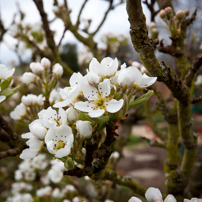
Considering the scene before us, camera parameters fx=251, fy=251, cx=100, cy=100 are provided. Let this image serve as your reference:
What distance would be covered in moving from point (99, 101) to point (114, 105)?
7 centimetres

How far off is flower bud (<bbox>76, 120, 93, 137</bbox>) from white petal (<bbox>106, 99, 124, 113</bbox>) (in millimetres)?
85

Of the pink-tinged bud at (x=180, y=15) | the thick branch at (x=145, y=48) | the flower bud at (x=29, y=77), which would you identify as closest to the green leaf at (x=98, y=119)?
the thick branch at (x=145, y=48)

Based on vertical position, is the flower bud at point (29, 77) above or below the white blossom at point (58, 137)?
above

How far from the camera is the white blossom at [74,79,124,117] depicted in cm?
74

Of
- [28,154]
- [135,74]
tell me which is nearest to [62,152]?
[28,154]

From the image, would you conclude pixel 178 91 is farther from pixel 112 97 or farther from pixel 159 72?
pixel 112 97

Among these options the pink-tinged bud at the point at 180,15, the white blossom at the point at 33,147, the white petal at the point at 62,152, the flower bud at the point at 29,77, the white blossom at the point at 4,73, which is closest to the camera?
the white petal at the point at 62,152

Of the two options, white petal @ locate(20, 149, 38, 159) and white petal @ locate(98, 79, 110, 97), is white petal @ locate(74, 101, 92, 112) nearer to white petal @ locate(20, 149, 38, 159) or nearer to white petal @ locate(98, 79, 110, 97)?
white petal @ locate(98, 79, 110, 97)

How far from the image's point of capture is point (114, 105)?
0.75 m

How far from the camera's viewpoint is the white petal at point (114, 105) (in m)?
0.73

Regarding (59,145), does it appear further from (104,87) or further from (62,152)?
(104,87)

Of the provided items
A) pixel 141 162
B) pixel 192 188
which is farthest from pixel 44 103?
pixel 141 162

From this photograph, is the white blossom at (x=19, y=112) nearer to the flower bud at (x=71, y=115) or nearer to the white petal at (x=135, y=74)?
the flower bud at (x=71, y=115)

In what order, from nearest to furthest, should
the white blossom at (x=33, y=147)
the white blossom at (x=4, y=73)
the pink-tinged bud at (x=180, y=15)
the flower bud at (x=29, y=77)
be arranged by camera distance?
the white blossom at (x=33, y=147) → the white blossom at (x=4, y=73) → the flower bud at (x=29, y=77) → the pink-tinged bud at (x=180, y=15)
